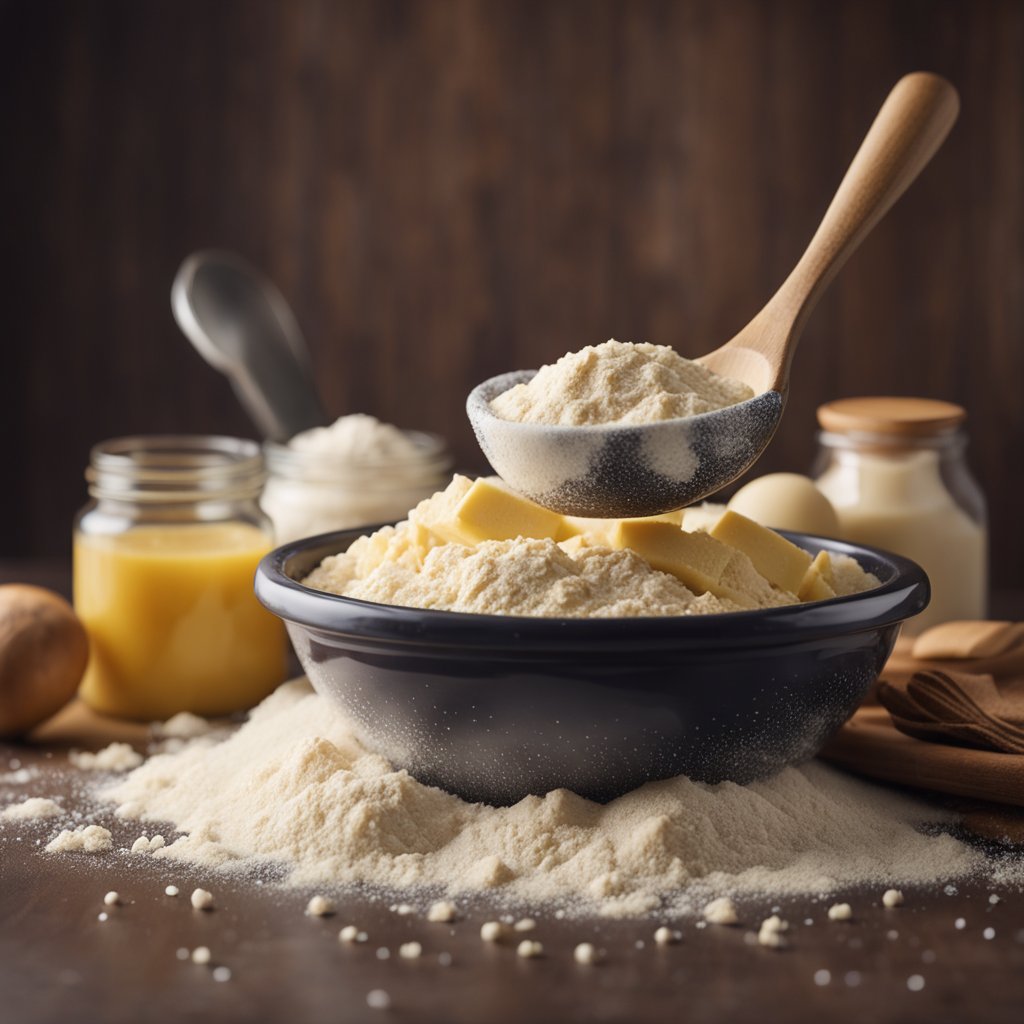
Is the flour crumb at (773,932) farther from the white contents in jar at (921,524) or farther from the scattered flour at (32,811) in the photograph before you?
the white contents in jar at (921,524)

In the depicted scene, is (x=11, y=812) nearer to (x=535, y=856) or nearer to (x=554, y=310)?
(x=535, y=856)

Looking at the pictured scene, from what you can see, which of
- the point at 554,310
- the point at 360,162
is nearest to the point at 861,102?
the point at 554,310

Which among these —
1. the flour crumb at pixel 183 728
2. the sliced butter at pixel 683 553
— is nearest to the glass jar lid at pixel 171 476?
the flour crumb at pixel 183 728

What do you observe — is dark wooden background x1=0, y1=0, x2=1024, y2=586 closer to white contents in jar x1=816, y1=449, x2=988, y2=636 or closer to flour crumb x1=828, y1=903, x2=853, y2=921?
white contents in jar x1=816, y1=449, x2=988, y2=636

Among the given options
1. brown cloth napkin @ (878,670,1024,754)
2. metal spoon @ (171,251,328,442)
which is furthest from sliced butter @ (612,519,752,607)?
metal spoon @ (171,251,328,442)

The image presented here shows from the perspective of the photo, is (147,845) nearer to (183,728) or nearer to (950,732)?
(183,728)

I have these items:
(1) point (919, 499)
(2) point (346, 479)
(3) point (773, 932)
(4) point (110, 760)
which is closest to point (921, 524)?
(1) point (919, 499)
